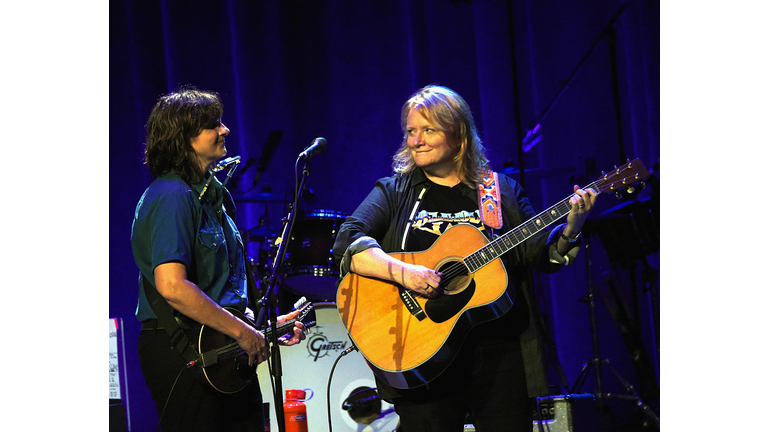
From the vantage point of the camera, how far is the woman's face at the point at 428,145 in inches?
96.0

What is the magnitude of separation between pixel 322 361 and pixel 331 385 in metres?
0.16

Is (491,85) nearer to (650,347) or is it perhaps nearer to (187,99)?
(650,347)

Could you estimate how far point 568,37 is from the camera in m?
4.30

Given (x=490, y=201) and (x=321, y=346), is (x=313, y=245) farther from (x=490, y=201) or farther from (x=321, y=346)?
(x=490, y=201)

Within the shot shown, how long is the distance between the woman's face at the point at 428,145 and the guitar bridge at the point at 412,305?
525 millimetres

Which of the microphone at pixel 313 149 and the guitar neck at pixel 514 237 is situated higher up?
the microphone at pixel 313 149

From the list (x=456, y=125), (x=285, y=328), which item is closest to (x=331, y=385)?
(x=285, y=328)

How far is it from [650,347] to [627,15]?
2313 mm

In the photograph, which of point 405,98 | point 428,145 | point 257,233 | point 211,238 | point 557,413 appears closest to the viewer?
point 211,238

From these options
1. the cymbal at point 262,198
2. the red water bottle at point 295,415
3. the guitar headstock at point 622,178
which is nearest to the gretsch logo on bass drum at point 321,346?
the red water bottle at point 295,415

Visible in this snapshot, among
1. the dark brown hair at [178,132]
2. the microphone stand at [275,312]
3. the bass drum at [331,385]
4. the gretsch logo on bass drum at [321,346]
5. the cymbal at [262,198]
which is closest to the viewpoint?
the microphone stand at [275,312]

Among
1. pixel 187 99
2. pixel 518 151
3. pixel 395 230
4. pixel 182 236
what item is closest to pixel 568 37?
pixel 518 151

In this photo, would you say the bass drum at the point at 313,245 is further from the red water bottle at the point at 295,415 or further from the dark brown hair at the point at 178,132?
the dark brown hair at the point at 178,132

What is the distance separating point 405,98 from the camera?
4.60 meters
